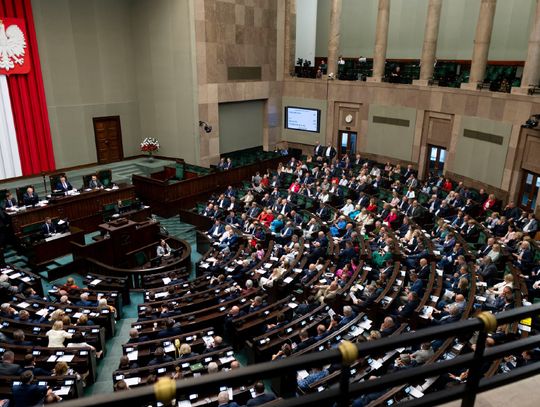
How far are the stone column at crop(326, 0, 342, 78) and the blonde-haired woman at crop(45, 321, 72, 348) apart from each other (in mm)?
18047

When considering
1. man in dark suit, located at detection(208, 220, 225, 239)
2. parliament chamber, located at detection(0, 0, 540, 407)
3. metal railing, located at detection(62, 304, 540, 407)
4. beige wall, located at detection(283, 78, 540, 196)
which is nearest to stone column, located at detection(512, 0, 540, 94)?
parliament chamber, located at detection(0, 0, 540, 407)

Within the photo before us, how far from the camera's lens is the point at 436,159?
755 inches

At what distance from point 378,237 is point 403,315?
4.83 m

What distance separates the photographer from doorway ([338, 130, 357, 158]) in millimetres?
22531

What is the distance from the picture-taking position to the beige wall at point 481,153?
15.5 metres

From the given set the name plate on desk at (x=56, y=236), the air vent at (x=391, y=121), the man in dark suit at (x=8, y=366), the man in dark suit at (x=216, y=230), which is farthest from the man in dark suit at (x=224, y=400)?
the air vent at (x=391, y=121)

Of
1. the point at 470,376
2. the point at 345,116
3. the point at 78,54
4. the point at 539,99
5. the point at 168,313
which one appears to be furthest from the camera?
the point at 345,116

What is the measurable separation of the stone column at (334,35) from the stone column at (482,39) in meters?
7.05

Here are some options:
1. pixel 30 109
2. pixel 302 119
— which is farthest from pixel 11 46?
pixel 302 119

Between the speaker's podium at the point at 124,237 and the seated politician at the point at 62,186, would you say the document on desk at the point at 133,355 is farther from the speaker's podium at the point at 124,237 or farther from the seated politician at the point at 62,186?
the seated politician at the point at 62,186

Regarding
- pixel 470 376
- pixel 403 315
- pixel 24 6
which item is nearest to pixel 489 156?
pixel 403 315

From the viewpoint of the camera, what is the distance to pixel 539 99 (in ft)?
45.4

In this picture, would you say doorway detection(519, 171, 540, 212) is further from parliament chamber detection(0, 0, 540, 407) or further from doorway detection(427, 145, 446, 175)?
doorway detection(427, 145, 446, 175)

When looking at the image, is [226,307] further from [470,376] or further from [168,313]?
[470,376]
